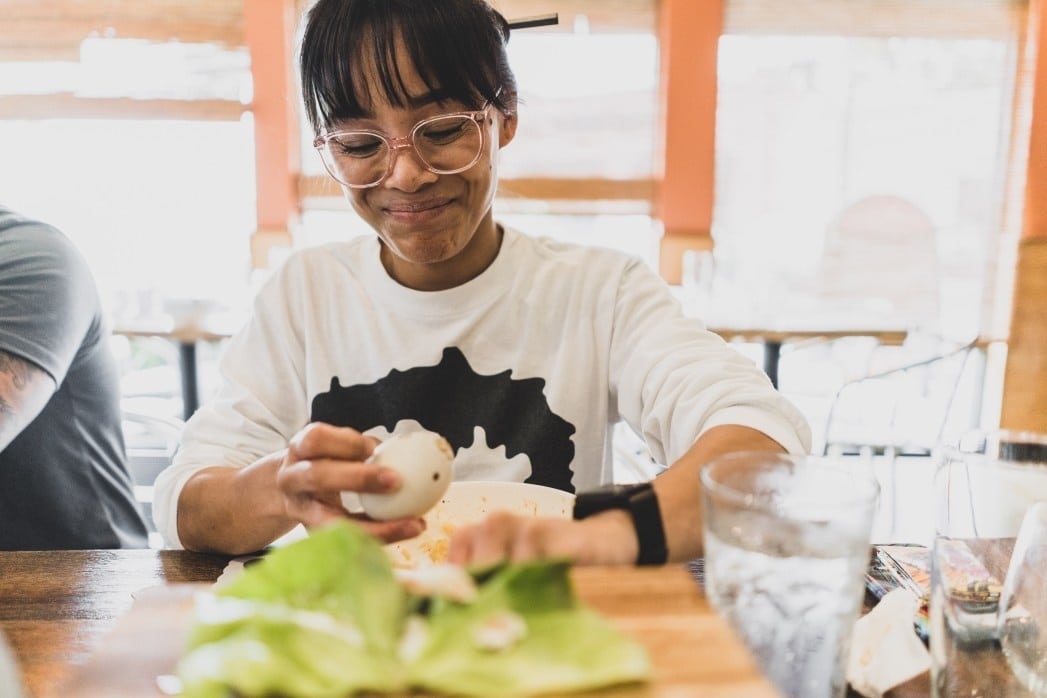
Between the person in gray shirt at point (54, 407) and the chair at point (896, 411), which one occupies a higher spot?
the person in gray shirt at point (54, 407)

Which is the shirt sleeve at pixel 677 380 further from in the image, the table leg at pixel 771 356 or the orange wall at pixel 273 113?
the orange wall at pixel 273 113

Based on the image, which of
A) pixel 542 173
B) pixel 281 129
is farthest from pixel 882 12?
pixel 281 129

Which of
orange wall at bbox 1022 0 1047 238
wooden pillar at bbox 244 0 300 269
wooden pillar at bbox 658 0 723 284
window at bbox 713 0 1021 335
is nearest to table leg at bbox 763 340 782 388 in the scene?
wooden pillar at bbox 658 0 723 284

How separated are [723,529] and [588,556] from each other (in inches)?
4.2

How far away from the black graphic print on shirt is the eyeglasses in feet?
1.11

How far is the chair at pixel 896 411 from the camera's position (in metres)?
3.22

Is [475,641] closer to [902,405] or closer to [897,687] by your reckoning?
[897,687]

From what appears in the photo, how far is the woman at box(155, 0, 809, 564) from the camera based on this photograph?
1087 mm

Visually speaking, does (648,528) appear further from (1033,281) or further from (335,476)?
(1033,281)

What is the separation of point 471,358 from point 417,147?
1.28ft

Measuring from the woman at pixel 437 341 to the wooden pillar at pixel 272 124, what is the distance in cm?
293

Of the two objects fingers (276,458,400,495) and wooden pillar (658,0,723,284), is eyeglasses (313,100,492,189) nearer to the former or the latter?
fingers (276,458,400,495)

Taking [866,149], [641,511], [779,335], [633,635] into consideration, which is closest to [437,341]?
[641,511]

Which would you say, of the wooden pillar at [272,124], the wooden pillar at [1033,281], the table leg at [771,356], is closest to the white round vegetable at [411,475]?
the table leg at [771,356]
